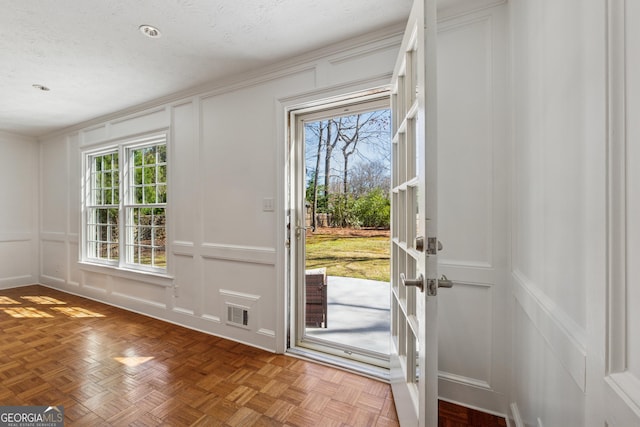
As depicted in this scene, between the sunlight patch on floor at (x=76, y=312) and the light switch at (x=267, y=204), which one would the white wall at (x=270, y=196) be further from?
the sunlight patch on floor at (x=76, y=312)

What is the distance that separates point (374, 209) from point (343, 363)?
4.11 feet

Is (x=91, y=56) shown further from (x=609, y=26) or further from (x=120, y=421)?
(x=609, y=26)

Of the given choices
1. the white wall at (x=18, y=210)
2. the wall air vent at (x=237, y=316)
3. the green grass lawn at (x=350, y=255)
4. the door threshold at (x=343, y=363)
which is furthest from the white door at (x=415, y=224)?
the white wall at (x=18, y=210)

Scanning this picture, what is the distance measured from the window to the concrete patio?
202 cm

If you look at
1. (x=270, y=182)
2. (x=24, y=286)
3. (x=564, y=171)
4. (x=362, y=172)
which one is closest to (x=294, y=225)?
(x=270, y=182)

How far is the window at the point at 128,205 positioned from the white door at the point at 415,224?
273 cm

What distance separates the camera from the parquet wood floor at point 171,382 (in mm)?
1693

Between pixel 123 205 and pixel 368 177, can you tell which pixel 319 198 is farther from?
pixel 123 205

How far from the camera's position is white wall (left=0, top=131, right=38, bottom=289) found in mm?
4480

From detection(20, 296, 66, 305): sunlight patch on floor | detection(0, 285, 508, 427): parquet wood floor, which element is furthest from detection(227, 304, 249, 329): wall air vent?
detection(20, 296, 66, 305): sunlight patch on floor

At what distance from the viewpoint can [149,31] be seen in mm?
1992

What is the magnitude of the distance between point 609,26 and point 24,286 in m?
6.94

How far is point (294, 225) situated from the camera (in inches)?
98.4

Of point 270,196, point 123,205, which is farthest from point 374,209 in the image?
point 123,205
